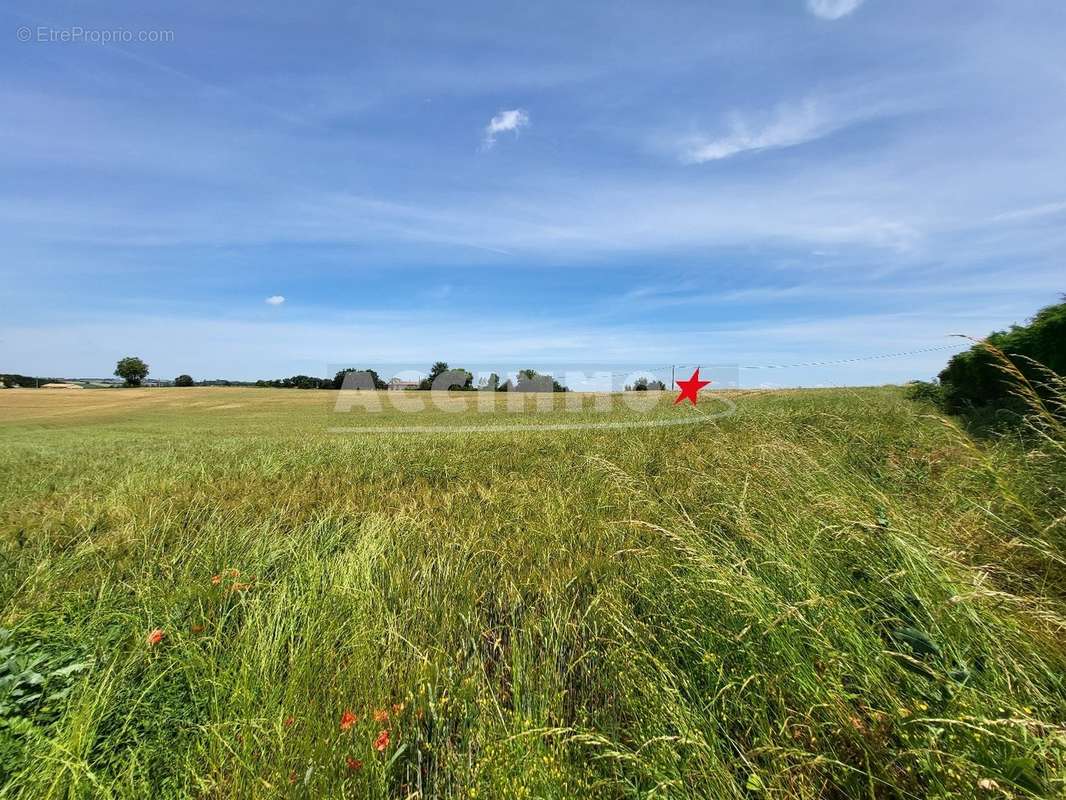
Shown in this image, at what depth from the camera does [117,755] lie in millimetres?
1978

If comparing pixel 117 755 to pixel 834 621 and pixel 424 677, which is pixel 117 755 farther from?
pixel 834 621

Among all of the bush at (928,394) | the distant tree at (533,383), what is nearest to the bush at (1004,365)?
the bush at (928,394)

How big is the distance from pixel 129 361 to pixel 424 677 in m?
120

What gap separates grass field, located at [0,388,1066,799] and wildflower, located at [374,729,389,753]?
2 centimetres

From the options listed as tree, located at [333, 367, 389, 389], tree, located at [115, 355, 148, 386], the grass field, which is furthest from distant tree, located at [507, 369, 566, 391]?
tree, located at [115, 355, 148, 386]

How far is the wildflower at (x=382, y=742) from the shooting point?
6.35 ft

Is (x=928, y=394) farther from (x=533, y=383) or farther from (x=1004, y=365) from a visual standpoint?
(x=533, y=383)

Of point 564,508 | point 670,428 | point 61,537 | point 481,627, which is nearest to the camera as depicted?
point 481,627

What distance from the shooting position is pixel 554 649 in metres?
2.58

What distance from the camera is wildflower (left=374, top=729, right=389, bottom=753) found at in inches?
76.2

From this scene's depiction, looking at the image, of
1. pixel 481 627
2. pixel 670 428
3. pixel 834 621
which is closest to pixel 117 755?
pixel 481 627

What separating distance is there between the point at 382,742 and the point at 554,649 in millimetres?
1001

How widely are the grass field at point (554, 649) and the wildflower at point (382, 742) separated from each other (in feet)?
0.05

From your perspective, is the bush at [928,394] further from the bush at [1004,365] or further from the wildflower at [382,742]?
the wildflower at [382,742]
